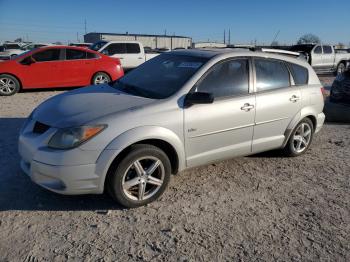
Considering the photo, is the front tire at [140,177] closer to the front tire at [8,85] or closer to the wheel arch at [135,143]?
the wheel arch at [135,143]

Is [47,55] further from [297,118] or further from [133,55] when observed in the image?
[297,118]

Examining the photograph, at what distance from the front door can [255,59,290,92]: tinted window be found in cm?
21

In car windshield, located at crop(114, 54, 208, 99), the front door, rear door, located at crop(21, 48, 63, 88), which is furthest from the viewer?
rear door, located at crop(21, 48, 63, 88)

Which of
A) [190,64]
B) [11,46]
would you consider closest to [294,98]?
[190,64]

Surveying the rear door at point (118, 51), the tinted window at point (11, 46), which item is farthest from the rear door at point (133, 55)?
the tinted window at point (11, 46)

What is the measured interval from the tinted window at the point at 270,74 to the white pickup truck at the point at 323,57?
1490 centimetres

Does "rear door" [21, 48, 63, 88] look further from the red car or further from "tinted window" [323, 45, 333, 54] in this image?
"tinted window" [323, 45, 333, 54]

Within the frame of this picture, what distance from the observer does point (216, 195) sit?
4.12 m

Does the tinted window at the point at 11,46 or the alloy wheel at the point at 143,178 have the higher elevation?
the tinted window at the point at 11,46

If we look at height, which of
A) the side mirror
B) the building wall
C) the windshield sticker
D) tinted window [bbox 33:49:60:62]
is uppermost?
the building wall

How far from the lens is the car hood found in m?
3.54

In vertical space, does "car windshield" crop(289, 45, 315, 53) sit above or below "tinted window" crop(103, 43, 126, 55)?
above

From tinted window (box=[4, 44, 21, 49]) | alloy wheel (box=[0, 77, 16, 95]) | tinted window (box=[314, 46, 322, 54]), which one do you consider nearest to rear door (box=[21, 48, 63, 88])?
alloy wheel (box=[0, 77, 16, 95])

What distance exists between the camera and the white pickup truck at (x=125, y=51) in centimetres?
1509
